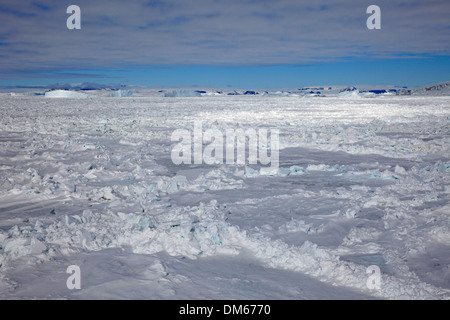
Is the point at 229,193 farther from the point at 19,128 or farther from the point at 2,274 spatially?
the point at 19,128

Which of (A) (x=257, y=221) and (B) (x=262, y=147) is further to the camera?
(B) (x=262, y=147)

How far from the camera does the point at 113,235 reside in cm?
412

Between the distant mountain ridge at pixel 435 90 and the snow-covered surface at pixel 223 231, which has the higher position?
the distant mountain ridge at pixel 435 90

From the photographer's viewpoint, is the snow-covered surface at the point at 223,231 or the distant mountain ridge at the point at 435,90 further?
the distant mountain ridge at the point at 435,90

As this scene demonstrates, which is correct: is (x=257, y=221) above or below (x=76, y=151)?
below

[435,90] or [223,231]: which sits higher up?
[435,90]

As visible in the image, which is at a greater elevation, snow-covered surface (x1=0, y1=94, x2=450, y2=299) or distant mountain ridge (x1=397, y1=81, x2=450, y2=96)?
distant mountain ridge (x1=397, y1=81, x2=450, y2=96)

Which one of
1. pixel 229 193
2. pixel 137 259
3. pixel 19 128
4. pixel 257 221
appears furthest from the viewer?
pixel 19 128

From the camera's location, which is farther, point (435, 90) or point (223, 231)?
point (435, 90)

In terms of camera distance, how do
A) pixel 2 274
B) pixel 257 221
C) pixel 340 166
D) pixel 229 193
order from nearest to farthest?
pixel 2 274 < pixel 257 221 < pixel 229 193 < pixel 340 166

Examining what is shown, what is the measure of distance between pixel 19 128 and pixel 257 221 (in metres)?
13.7

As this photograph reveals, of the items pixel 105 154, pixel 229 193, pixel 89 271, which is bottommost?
pixel 89 271

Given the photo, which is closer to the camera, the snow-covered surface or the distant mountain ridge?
the snow-covered surface

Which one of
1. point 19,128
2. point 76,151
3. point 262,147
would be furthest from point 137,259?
point 19,128
